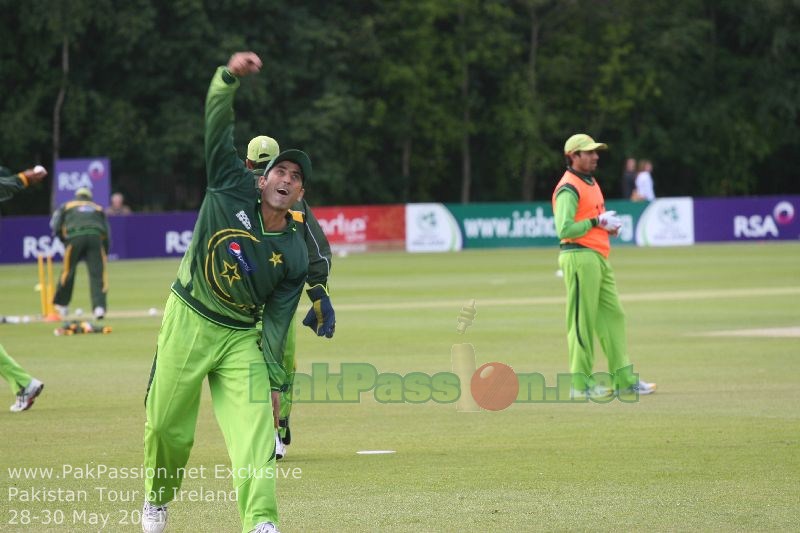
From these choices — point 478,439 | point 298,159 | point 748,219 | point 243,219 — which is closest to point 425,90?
point 748,219

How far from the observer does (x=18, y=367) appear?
1262 centimetres

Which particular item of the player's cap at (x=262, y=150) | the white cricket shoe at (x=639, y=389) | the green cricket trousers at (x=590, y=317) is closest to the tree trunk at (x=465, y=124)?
the white cricket shoe at (x=639, y=389)

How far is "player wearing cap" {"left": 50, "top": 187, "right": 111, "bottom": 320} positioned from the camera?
76.3 feet

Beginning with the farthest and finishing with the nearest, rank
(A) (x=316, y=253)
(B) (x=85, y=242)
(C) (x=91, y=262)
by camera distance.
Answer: (B) (x=85, y=242) → (C) (x=91, y=262) → (A) (x=316, y=253)

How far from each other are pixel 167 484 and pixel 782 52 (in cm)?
6141

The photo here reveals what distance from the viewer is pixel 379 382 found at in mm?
Result: 15133

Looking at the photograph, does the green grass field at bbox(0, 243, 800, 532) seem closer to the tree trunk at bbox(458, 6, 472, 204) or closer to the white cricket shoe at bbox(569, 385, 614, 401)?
the white cricket shoe at bbox(569, 385, 614, 401)

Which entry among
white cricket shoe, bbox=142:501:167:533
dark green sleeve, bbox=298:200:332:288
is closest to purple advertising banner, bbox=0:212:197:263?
dark green sleeve, bbox=298:200:332:288

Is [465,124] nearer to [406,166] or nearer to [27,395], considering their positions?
[406,166]

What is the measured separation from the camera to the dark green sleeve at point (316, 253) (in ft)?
30.4

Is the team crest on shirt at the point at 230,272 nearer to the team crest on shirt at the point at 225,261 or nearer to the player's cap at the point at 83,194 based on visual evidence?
the team crest on shirt at the point at 225,261

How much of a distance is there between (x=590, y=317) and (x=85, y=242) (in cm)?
1209

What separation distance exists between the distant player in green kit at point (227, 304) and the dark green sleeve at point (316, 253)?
153 centimetres

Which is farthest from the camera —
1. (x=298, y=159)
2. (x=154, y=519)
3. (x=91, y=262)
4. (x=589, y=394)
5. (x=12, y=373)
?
(x=91, y=262)
